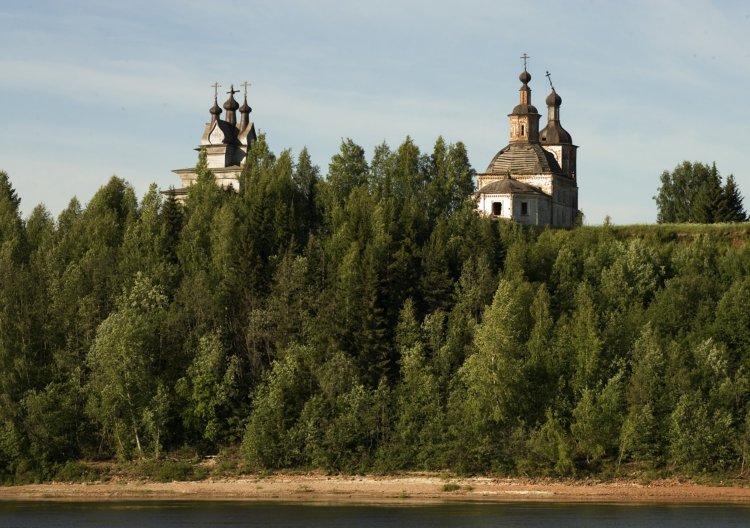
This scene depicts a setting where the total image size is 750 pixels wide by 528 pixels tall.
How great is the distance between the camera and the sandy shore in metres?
60.7

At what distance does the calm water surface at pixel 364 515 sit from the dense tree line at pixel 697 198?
3253cm

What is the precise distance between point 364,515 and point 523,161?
3520cm

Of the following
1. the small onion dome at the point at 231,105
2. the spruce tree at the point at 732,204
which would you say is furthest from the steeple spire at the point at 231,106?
the spruce tree at the point at 732,204

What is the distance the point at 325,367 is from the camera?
66.9 metres

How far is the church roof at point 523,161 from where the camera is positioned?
86625mm

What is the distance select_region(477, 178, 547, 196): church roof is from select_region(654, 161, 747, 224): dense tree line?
1016 cm

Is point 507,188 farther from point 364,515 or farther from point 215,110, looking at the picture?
point 364,515

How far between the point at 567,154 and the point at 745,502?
3510 cm

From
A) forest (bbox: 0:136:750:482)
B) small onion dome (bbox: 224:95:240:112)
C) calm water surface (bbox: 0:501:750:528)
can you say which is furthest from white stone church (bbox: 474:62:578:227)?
calm water surface (bbox: 0:501:750:528)

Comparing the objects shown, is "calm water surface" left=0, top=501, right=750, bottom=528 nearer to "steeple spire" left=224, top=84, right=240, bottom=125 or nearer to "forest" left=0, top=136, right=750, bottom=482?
"forest" left=0, top=136, right=750, bottom=482

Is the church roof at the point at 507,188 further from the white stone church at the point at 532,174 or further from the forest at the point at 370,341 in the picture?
the forest at the point at 370,341

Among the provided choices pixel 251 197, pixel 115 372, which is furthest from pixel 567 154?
pixel 115 372

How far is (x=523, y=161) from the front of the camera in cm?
8700

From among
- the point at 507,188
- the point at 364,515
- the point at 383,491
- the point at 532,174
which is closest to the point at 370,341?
the point at 383,491
